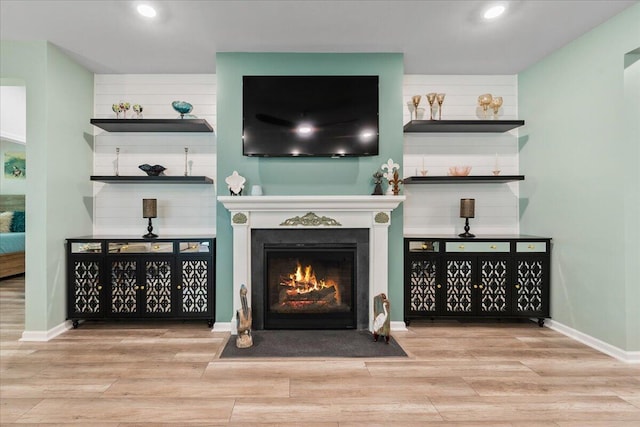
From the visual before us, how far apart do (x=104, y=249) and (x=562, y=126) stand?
4.52m

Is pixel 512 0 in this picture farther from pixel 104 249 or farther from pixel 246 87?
pixel 104 249

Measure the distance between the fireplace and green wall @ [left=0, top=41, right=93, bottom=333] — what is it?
1.83 m

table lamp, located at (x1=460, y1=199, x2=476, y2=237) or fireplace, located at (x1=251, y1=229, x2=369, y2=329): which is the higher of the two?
table lamp, located at (x1=460, y1=199, x2=476, y2=237)

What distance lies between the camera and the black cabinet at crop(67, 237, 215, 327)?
347 cm

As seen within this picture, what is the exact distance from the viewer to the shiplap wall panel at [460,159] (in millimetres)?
3984

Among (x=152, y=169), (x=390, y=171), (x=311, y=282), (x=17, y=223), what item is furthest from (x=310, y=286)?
(x=17, y=223)

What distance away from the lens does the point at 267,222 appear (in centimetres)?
338

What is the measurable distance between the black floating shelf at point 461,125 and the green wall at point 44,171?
3369mm

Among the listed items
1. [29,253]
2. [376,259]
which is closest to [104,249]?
[29,253]

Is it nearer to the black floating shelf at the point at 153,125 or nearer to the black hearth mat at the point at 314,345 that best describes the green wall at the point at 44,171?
the black floating shelf at the point at 153,125

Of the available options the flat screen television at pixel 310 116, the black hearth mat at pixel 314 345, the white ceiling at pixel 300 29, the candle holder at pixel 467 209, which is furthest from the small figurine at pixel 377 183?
the black hearth mat at pixel 314 345

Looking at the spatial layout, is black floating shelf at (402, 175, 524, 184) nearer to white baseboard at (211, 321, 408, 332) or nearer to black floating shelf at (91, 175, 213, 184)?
white baseboard at (211, 321, 408, 332)

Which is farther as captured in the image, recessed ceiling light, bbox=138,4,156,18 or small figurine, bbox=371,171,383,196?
small figurine, bbox=371,171,383,196

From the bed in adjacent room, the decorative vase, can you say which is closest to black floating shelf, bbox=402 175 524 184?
the decorative vase
